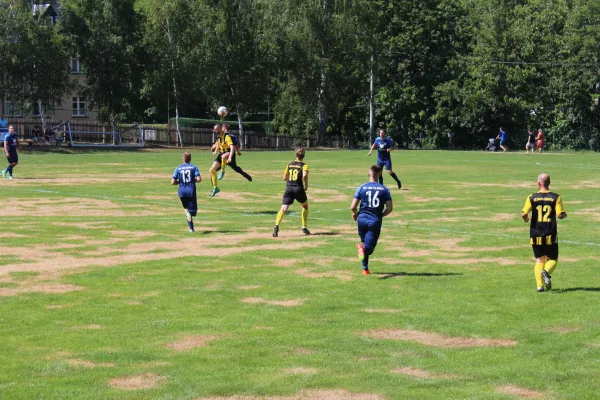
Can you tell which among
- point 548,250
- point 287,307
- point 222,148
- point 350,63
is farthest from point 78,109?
point 548,250

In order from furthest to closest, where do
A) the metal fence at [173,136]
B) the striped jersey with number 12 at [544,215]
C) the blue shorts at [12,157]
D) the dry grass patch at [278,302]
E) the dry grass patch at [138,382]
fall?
the metal fence at [173,136] → the blue shorts at [12,157] → the striped jersey with number 12 at [544,215] → the dry grass patch at [278,302] → the dry grass patch at [138,382]

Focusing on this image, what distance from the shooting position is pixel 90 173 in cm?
4159

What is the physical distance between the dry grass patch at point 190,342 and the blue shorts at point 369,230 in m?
4.89

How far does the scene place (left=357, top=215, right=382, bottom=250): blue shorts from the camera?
15.7 metres

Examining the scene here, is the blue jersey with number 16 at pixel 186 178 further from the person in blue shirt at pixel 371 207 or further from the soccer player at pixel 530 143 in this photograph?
the soccer player at pixel 530 143

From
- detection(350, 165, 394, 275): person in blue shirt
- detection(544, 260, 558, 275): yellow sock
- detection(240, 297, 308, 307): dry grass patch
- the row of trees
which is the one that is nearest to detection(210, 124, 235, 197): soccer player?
detection(350, 165, 394, 275): person in blue shirt

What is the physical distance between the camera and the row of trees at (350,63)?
75.8m

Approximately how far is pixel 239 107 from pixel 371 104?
12.4 meters

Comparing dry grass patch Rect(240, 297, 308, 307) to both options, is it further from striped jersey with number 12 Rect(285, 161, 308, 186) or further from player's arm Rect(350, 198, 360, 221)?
striped jersey with number 12 Rect(285, 161, 308, 186)

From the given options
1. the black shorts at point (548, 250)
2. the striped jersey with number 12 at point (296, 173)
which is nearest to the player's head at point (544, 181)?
the black shorts at point (548, 250)

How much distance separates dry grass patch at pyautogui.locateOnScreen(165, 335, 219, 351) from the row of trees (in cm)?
6039

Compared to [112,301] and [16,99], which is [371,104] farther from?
[112,301]

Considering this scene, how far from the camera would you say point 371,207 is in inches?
619

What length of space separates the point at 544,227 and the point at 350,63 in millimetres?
A: 68769
